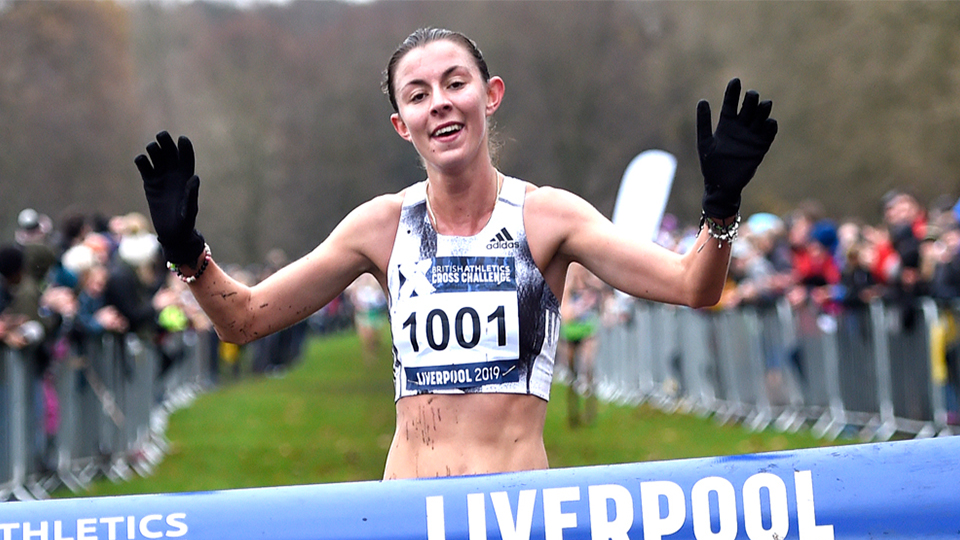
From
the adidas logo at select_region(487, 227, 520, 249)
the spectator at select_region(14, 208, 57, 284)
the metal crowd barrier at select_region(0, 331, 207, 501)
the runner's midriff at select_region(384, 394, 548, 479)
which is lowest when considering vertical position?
the runner's midriff at select_region(384, 394, 548, 479)

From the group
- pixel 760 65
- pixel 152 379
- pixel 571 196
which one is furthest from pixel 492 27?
pixel 571 196

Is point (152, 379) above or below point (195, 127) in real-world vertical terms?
below

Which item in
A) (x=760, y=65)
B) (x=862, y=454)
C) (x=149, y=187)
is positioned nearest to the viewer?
(x=862, y=454)

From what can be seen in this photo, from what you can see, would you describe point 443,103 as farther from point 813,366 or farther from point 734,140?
point 813,366

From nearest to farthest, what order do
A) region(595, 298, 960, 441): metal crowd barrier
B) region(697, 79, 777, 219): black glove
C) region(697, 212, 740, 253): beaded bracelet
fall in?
region(697, 79, 777, 219): black glove < region(697, 212, 740, 253): beaded bracelet < region(595, 298, 960, 441): metal crowd barrier

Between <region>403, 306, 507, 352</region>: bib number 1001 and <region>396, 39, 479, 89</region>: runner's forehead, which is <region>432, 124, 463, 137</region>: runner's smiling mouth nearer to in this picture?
<region>396, 39, 479, 89</region>: runner's forehead

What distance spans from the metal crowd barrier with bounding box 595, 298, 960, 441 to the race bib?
7711 millimetres

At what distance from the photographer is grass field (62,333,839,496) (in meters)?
12.3

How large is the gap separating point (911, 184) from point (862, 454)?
3312cm

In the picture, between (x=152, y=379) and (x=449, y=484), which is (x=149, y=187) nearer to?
(x=449, y=484)

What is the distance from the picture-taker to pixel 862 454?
357 centimetres

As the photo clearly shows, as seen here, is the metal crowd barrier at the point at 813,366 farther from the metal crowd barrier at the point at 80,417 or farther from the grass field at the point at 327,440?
the metal crowd barrier at the point at 80,417

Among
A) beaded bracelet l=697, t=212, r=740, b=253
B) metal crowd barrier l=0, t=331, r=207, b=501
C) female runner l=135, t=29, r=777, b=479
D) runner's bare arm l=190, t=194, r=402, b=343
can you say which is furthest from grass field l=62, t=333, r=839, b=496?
beaded bracelet l=697, t=212, r=740, b=253

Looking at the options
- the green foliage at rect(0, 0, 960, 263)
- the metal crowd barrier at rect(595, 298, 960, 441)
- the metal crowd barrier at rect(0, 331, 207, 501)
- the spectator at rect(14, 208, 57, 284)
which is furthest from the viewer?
the green foliage at rect(0, 0, 960, 263)
